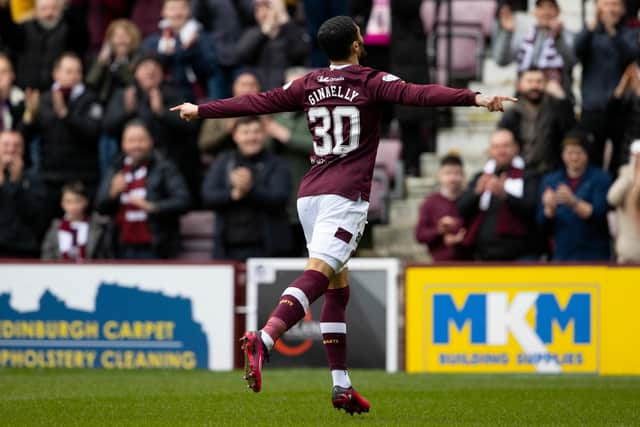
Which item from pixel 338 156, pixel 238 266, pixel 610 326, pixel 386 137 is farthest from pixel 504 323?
pixel 338 156

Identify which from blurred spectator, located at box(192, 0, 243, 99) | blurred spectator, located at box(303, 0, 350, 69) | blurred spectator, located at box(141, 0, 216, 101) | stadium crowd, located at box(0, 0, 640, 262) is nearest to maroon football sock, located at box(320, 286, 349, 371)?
stadium crowd, located at box(0, 0, 640, 262)

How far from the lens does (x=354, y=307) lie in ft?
47.2

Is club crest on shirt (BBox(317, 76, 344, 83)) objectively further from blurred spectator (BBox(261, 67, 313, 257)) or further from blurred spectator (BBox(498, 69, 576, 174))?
blurred spectator (BBox(261, 67, 313, 257))

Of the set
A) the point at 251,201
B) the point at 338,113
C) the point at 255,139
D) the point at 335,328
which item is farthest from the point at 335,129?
the point at 255,139

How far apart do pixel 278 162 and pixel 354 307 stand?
1969 mm

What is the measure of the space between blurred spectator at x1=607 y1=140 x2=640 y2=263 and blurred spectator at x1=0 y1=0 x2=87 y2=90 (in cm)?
740

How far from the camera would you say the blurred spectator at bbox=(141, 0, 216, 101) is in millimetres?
16766

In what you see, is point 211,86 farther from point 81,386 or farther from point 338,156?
point 338,156

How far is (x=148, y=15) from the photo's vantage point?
1870 cm

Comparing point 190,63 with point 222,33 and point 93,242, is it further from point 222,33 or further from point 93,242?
point 93,242

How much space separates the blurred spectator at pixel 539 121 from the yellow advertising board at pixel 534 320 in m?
1.66

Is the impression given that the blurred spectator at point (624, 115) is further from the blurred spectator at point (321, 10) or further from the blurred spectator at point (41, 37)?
the blurred spectator at point (41, 37)

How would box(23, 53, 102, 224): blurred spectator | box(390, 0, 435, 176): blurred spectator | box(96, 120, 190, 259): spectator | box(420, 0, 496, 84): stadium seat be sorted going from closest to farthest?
box(96, 120, 190, 259): spectator → box(390, 0, 435, 176): blurred spectator → box(23, 53, 102, 224): blurred spectator → box(420, 0, 496, 84): stadium seat

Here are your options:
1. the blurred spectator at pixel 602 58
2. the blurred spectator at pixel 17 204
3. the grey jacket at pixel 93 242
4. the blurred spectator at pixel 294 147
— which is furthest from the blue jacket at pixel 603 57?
the blurred spectator at pixel 17 204
